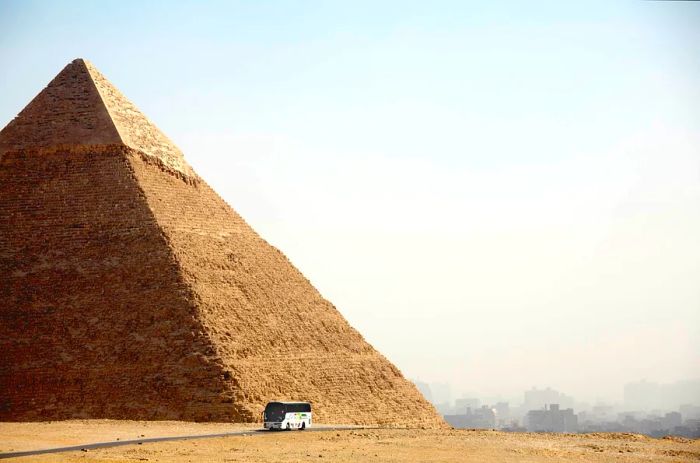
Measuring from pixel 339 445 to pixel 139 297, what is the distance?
15975 mm

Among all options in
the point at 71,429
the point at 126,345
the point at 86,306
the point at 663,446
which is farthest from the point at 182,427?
the point at 663,446

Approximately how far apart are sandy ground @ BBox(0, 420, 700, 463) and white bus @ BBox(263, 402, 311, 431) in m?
0.97

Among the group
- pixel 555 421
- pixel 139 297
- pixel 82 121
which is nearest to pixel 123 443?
pixel 139 297

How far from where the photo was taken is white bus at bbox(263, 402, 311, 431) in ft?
137

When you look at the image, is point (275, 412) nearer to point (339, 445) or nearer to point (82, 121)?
point (339, 445)

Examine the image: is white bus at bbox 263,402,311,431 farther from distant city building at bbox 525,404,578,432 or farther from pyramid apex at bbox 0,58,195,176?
distant city building at bbox 525,404,578,432

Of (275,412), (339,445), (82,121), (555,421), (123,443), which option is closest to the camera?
(123,443)

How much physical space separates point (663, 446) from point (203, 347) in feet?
60.5

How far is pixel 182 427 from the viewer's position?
4219 centimetres

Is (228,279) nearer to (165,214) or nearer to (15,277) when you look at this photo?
(165,214)

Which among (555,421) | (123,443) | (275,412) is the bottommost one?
(123,443)

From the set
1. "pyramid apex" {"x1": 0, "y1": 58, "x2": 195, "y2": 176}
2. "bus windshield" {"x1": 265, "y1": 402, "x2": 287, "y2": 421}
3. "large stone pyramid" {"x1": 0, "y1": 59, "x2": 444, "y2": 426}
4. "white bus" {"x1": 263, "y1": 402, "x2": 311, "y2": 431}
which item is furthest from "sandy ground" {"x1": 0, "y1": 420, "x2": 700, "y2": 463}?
"pyramid apex" {"x1": 0, "y1": 58, "x2": 195, "y2": 176}

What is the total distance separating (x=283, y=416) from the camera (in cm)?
4188

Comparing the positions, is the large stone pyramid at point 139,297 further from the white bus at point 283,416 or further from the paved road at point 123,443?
the paved road at point 123,443
